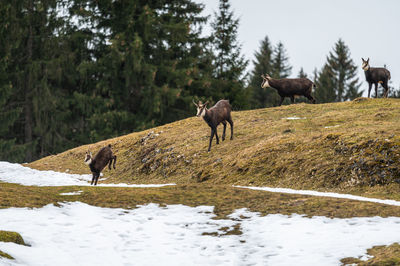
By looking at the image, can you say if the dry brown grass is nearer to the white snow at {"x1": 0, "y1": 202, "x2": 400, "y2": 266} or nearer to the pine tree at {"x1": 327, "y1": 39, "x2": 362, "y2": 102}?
the white snow at {"x1": 0, "y1": 202, "x2": 400, "y2": 266}

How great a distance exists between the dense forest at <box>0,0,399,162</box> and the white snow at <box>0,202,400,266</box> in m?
31.7

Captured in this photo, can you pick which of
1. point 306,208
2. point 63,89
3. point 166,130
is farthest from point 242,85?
point 306,208

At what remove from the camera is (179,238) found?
A: 7.05 metres

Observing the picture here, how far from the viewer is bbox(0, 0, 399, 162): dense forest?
130 feet

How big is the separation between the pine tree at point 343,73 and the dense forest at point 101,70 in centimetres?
2092

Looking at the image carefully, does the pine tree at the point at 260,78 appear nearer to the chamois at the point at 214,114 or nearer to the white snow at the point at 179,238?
the chamois at the point at 214,114

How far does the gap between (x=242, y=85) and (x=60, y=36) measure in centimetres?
1951

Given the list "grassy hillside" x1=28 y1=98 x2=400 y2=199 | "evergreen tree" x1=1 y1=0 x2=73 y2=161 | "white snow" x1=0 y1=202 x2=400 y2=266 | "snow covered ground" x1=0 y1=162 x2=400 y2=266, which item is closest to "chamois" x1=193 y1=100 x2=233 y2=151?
"grassy hillside" x1=28 y1=98 x2=400 y2=199

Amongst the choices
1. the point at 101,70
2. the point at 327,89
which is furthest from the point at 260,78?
the point at 101,70

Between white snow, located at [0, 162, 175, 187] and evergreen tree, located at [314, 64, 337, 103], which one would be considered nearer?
white snow, located at [0, 162, 175, 187]

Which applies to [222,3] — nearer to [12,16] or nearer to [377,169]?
[12,16]

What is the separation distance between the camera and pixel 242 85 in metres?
44.4

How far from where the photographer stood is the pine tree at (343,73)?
5897cm

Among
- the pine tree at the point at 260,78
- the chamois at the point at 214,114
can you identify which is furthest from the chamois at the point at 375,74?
the pine tree at the point at 260,78
